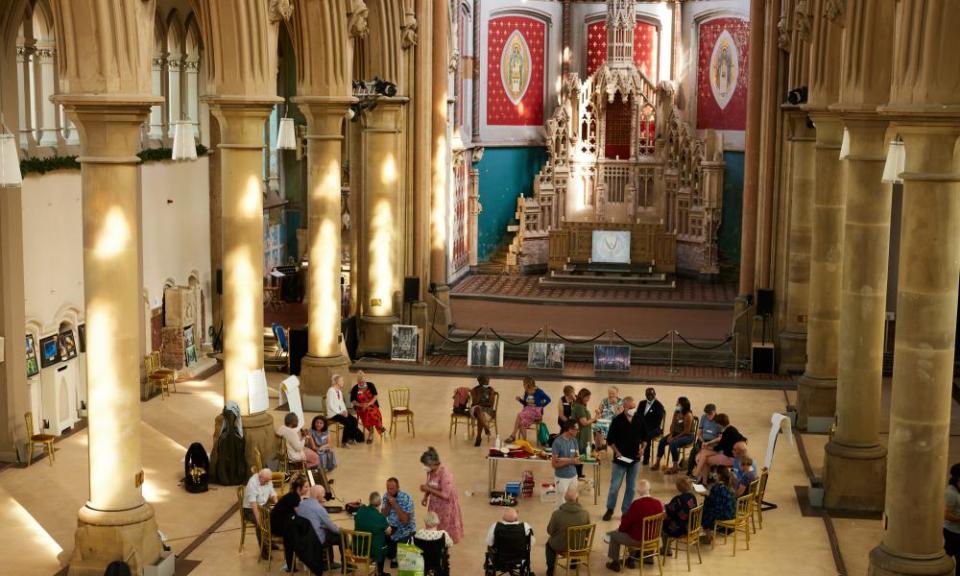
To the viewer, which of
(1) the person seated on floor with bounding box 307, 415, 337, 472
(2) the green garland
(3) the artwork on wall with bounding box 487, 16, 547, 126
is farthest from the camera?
(3) the artwork on wall with bounding box 487, 16, 547, 126

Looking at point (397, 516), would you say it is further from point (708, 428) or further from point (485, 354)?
point (485, 354)

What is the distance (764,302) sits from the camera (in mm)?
28500

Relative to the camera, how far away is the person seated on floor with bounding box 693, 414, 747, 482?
18.1m

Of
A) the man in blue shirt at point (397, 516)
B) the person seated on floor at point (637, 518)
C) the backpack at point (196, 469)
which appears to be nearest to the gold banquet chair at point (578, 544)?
the person seated on floor at point (637, 518)

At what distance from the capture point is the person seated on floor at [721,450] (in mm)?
18125

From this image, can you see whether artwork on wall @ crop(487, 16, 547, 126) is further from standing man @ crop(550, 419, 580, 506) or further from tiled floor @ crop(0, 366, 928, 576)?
standing man @ crop(550, 419, 580, 506)

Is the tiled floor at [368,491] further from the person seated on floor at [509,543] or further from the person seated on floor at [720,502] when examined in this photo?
the person seated on floor at [509,543]

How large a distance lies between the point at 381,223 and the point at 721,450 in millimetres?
11689

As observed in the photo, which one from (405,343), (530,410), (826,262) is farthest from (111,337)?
(405,343)

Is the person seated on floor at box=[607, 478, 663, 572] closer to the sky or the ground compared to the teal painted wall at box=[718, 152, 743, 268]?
closer to the ground

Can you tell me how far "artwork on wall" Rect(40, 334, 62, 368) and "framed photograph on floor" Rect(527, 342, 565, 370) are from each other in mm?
9786

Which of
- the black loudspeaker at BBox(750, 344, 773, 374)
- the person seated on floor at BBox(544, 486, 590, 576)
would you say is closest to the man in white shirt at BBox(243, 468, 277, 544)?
the person seated on floor at BBox(544, 486, 590, 576)

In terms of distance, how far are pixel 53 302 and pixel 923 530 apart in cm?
1426

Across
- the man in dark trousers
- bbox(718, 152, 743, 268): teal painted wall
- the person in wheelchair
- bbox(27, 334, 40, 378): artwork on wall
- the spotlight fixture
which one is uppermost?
the spotlight fixture
